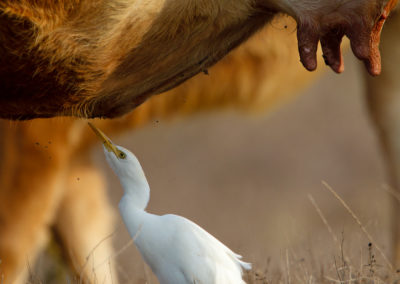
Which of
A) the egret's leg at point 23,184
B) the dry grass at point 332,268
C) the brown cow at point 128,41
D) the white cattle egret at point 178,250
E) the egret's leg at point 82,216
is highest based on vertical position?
the brown cow at point 128,41

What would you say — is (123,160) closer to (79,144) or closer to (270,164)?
(79,144)

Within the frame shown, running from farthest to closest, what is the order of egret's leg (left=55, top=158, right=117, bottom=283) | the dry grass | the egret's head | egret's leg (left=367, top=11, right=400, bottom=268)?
1. egret's leg (left=55, top=158, right=117, bottom=283)
2. egret's leg (left=367, top=11, right=400, bottom=268)
3. the dry grass
4. the egret's head

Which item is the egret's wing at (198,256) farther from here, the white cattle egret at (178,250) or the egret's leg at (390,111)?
the egret's leg at (390,111)

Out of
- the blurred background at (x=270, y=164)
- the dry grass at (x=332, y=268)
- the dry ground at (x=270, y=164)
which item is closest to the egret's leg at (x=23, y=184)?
the dry grass at (x=332, y=268)

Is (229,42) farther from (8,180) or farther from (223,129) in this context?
(223,129)

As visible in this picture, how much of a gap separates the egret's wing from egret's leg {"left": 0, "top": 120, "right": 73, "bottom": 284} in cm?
130

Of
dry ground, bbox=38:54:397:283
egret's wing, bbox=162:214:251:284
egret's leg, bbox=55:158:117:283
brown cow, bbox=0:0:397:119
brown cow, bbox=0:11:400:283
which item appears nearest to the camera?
brown cow, bbox=0:0:397:119

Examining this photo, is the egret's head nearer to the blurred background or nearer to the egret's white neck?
the egret's white neck

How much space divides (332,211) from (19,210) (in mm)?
4485

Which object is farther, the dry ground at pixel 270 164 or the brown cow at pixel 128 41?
the dry ground at pixel 270 164

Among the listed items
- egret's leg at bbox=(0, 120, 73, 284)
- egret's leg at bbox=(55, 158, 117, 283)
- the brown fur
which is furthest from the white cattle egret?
egret's leg at bbox=(55, 158, 117, 283)

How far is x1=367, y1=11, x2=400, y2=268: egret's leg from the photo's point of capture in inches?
109

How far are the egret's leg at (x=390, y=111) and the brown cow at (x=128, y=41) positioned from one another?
1015mm

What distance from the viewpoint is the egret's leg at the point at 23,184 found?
9.86 feet
